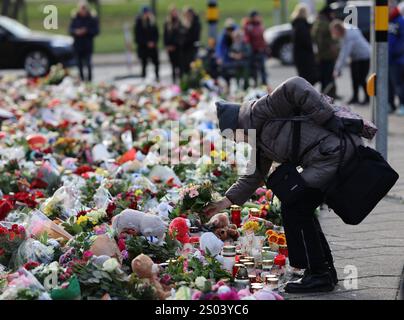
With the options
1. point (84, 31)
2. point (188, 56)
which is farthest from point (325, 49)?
point (84, 31)

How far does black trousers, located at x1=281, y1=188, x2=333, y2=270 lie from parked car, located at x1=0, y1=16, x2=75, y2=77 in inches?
860

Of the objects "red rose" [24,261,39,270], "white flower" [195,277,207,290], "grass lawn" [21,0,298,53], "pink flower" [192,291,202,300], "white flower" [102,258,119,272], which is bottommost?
"grass lawn" [21,0,298,53]

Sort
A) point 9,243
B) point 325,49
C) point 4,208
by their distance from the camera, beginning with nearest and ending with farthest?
point 9,243 < point 4,208 < point 325,49

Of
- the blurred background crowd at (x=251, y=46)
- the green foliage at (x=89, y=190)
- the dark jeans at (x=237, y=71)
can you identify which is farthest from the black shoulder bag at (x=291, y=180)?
Answer: the dark jeans at (x=237, y=71)

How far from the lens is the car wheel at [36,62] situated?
28297mm

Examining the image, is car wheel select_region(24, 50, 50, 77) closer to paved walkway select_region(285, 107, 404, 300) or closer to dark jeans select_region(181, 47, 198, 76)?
dark jeans select_region(181, 47, 198, 76)

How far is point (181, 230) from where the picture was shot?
806 centimetres

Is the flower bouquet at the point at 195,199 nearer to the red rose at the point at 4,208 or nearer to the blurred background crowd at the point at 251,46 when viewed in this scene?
the red rose at the point at 4,208

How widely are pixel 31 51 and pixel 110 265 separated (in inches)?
884

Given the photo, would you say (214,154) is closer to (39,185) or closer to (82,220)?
(39,185)

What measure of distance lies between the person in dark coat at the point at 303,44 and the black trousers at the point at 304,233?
11.5 meters

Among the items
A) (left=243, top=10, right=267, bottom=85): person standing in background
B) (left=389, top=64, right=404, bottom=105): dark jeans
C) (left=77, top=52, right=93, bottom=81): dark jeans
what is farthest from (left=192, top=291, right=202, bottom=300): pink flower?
(left=77, top=52, right=93, bottom=81): dark jeans

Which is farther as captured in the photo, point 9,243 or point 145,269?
point 9,243

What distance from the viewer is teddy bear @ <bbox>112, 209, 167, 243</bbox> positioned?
7.81 metres
